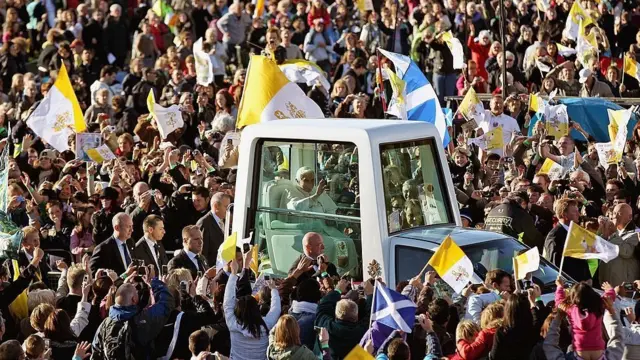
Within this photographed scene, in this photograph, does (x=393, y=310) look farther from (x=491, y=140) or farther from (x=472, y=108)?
(x=472, y=108)

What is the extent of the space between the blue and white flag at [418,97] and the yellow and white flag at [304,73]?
379 cm

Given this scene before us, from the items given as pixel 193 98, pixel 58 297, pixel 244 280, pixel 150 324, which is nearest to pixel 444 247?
pixel 244 280

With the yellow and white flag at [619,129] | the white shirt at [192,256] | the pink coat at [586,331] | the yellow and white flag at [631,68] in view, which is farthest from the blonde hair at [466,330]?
the yellow and white flag at [631,68]

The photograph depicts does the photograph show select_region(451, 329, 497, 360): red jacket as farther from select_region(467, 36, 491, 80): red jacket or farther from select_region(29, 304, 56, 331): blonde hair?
select_region(467, 36, 491, 80): red jacket

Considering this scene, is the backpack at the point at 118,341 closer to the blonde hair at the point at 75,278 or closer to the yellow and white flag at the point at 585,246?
the blonde hair at the point at 75,278

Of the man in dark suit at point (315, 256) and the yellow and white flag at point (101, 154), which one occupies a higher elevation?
the yellow and white flag at point (101, 154)

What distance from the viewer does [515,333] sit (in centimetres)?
945

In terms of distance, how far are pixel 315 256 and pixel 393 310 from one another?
1964mm

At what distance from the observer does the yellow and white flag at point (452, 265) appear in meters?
11.0

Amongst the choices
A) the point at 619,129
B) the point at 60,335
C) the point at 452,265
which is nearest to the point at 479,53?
the point at 619,129

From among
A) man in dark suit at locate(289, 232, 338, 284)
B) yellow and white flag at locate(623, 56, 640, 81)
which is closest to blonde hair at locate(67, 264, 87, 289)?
man in dark suit at locate(289, 232, 338, 284)

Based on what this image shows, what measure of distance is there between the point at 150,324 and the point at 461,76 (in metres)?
12.2

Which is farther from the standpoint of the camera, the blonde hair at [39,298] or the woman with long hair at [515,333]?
the blonde hair at [39,298]

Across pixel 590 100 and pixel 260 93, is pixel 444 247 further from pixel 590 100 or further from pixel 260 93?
pixel 590 100
